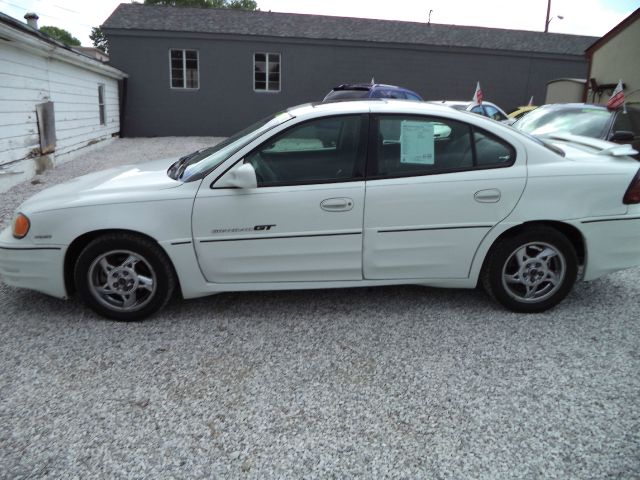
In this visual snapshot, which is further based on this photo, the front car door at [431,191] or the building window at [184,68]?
the building window at [184,68]

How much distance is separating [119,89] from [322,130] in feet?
60.0

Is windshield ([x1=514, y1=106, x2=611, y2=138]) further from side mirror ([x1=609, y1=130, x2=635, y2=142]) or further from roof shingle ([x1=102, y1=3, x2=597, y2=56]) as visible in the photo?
roof shingle ([x1=102, y1=3, x2=597, y2=56])

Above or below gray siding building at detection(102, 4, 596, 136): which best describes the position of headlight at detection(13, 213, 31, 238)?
below

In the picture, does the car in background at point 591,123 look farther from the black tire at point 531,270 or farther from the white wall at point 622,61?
the white wall at point 622,61

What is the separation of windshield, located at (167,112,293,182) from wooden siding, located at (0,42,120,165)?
6092mm

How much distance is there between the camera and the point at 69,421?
2592 mm

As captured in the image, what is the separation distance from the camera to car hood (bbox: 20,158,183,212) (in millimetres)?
3543

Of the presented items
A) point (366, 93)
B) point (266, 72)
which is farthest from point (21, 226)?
point (266, 72)

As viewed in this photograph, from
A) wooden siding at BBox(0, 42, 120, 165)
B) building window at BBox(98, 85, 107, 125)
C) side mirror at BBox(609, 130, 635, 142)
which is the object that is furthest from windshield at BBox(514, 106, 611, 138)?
building window at BBox(98, 85, 107, 125)

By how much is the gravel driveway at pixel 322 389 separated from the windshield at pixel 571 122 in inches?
163

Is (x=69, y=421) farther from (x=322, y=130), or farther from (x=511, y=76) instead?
(x=511, y=76)

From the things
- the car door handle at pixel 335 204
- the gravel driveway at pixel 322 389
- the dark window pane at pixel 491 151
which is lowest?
the gravel driveway at pixel 322 389

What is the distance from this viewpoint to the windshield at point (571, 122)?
753 centimetres

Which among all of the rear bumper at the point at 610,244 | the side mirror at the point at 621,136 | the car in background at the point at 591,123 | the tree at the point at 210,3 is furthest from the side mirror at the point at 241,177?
the tree at the point at 210,3
